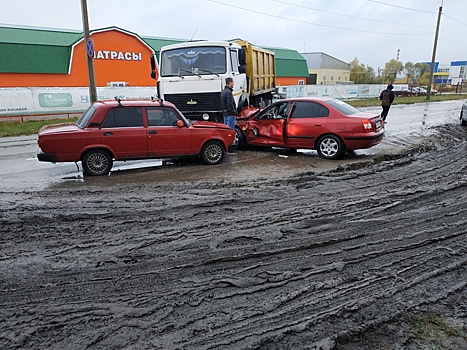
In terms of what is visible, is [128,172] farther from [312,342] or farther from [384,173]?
[312,342]

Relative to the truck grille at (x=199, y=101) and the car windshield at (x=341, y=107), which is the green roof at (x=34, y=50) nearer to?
the truck grille at (x=199, y=101)

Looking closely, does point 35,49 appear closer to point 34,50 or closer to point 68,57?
point 34,50

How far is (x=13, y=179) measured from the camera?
789 centimetres

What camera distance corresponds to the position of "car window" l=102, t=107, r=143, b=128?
27.6 feet

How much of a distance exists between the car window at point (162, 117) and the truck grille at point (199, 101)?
2151 millimetres

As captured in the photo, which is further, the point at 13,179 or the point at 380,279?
the point at 13,179

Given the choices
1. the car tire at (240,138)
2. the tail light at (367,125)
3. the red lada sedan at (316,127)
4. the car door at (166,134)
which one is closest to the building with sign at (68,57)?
the car tire at (240,138)

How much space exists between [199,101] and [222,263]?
299 inches

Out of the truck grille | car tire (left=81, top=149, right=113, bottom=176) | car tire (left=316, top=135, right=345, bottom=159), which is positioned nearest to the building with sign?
the truck grille

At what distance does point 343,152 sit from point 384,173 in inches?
72.5

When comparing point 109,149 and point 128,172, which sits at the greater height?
point 109,149

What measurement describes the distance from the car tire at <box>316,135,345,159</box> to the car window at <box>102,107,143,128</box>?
474cm

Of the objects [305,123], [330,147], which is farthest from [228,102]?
[330,147]

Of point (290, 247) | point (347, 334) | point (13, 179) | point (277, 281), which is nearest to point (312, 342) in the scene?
point (347, 334)
